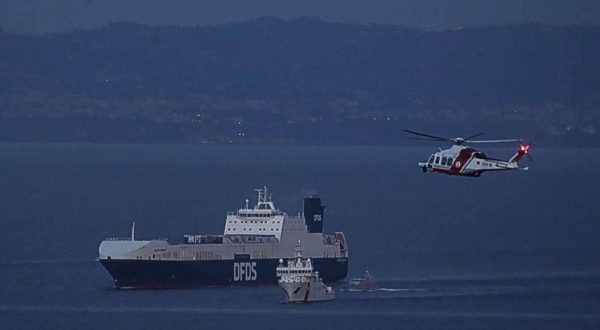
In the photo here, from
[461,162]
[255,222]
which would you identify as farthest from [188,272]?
[461,162]

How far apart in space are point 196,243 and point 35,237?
2914 centimetres

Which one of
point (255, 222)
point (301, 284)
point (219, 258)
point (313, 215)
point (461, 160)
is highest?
point (461, 160)

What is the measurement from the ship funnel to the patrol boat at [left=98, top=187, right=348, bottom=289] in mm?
2014

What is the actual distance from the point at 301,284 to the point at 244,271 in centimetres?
615

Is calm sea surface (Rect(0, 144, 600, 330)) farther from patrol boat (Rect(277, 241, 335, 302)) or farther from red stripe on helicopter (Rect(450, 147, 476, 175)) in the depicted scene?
red stripe on helicopter (Rect(450, 147, 476, 175))

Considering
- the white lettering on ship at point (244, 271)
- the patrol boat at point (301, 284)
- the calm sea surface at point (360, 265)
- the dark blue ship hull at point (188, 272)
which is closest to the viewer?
the calm sea surface at point (360, 265)

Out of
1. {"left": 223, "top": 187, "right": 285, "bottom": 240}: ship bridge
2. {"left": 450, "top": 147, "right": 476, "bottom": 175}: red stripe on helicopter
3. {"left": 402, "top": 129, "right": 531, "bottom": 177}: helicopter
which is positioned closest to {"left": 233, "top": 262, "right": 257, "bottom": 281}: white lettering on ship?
{"left": 223, "top": 187, "right": 285, "bottom": 240}: ship bridge

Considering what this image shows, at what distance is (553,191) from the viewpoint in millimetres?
191125

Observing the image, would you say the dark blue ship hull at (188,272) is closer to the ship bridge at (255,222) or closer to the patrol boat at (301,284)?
the ship bridge at (255,222)

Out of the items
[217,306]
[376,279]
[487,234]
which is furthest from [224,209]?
[217,306]

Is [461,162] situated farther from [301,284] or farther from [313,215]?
[313,215]

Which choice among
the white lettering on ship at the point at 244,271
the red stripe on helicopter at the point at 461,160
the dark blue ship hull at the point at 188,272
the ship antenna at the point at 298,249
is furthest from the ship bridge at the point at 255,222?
the red stripe on helicopter at the point at 461,160

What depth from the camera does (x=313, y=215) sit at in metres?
90.2

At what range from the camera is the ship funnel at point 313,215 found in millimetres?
89688
